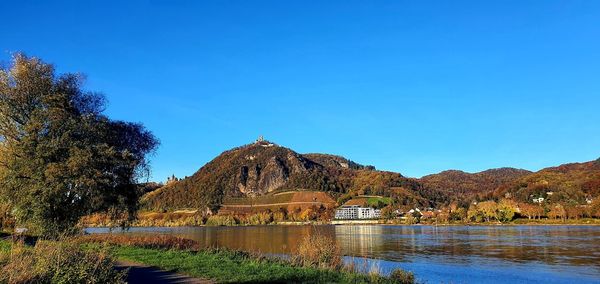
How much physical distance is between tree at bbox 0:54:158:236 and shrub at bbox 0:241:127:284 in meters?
14.1

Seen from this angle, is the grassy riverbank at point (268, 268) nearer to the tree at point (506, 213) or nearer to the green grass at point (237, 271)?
the green grass at point (237, 271)

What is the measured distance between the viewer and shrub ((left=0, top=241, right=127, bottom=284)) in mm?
12828

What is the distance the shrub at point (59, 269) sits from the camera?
12828mm

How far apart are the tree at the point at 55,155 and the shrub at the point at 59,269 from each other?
1409cm

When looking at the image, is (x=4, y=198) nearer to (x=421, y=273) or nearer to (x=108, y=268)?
(x=108, y=268)

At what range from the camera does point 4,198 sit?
29406mm

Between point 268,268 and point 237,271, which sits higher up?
point 237,271

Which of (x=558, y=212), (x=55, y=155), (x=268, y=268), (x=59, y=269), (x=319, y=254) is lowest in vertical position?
(x=558, y=212)

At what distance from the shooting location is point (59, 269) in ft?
43.9

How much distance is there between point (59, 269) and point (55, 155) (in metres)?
17.7

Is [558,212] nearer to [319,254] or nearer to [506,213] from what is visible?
[506,213]

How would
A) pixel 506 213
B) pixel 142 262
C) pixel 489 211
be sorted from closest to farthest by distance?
pixel 142 262
pixel 506 213
pixel 489 211

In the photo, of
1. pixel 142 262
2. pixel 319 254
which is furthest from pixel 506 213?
pixel 142 262

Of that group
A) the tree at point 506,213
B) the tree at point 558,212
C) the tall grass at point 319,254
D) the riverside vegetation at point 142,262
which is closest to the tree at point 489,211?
the tree at point 506,213
